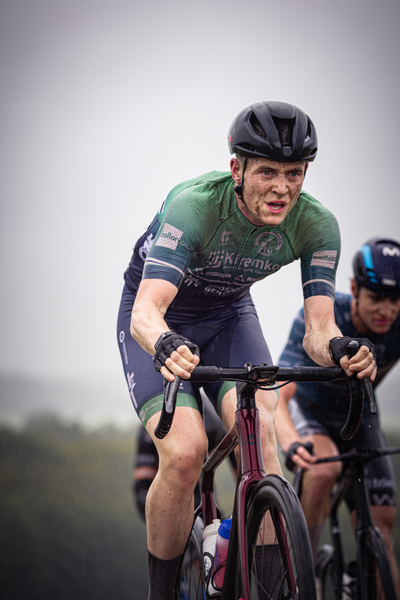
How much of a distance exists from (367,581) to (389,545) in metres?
0.44

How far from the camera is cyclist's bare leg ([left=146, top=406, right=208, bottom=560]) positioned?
6.26 ft

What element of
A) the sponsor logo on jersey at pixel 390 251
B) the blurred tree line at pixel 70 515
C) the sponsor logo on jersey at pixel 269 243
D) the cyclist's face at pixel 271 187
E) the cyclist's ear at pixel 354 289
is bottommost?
the blurred tree line at pixel 70 515

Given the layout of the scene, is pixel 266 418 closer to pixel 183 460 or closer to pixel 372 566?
pixel 183 460

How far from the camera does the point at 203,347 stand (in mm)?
2430

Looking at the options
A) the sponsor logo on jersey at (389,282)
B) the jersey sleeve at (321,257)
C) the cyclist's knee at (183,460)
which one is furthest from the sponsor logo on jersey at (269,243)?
the sponsor logo on jersey at (389,282)

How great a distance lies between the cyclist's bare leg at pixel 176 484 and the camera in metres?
1.91

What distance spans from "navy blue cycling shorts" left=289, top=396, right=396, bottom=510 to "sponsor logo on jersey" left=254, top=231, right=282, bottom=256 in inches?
52.4

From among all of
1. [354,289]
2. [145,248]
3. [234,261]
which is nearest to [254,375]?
[234,261]

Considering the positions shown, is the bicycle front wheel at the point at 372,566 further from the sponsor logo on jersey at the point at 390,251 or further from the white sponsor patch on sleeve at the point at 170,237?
the white sponsor patch on sleeve at the point at 170,237

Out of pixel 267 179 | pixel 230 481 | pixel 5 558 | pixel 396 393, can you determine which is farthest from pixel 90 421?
pixel 267 179

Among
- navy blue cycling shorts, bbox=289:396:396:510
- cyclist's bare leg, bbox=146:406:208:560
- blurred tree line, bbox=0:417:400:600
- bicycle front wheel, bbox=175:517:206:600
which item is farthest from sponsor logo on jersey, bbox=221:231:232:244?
blurred tree line, bbox=0:417:400:600

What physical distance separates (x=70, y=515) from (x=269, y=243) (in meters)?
7.46

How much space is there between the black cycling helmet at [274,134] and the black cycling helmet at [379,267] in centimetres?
117

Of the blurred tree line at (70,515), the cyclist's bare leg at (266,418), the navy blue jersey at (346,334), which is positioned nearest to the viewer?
the cyclist's bare leg at (266,418)
